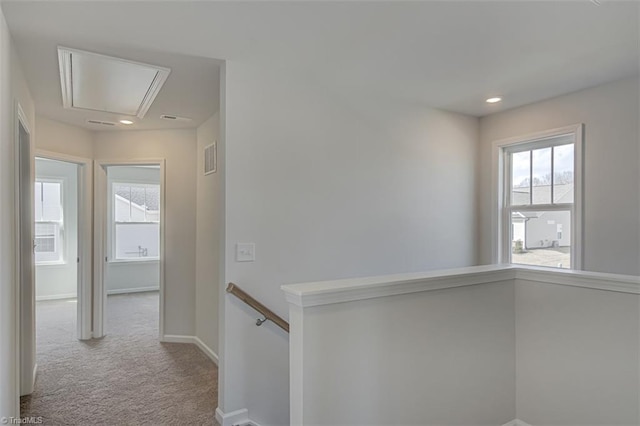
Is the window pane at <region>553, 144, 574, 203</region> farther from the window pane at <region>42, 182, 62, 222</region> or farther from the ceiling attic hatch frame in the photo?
the window pane at <region>42, 182, 62, 222</region>

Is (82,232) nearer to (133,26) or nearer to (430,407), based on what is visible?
(133,26)

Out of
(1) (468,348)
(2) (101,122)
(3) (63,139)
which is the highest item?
(2) (101,122)

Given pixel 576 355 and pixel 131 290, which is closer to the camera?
pixel 576 355

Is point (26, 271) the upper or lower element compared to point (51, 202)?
lower

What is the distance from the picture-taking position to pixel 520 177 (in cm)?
388

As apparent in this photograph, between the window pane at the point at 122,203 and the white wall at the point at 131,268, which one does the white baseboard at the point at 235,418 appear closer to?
the white wall at the point at 131,268

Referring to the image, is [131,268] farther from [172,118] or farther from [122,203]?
[172,118]

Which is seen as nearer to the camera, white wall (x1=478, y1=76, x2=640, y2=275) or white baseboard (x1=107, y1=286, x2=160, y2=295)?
white wall (x1=478, y1=76, x2=640, y2=275)

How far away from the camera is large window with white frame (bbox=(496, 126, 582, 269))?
10.9 ft

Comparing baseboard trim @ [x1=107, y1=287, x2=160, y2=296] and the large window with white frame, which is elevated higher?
the large window with white frame

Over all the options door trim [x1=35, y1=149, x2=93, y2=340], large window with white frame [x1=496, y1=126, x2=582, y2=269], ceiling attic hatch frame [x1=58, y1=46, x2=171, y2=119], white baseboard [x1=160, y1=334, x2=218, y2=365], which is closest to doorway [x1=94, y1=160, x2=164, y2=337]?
door trim [x1=35, y1=149, x2=93, y2=340]

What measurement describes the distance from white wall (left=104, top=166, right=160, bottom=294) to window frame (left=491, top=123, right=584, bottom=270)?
6130 mm

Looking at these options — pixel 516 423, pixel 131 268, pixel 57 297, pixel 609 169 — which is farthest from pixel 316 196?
pixel 57 297

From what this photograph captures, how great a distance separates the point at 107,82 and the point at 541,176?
393 cm
